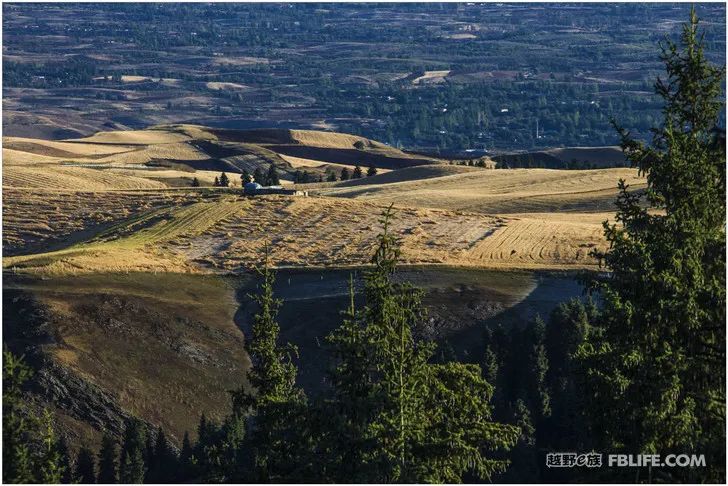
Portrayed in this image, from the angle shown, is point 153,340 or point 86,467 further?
point 153,340

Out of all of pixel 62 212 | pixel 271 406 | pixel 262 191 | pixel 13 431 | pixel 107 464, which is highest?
pixel 13 431

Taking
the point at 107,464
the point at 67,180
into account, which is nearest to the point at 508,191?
the point at 67,180

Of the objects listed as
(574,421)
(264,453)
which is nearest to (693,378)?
(264,453)

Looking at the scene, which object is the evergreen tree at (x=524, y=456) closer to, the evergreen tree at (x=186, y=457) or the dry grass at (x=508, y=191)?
the evergreen tree at (x=186, y=457)

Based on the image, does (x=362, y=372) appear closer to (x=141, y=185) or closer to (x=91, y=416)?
(x=91, y=416)

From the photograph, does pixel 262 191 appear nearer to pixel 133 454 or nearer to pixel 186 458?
pixel 133 454

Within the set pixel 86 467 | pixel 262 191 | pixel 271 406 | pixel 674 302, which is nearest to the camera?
pixel 674 302
